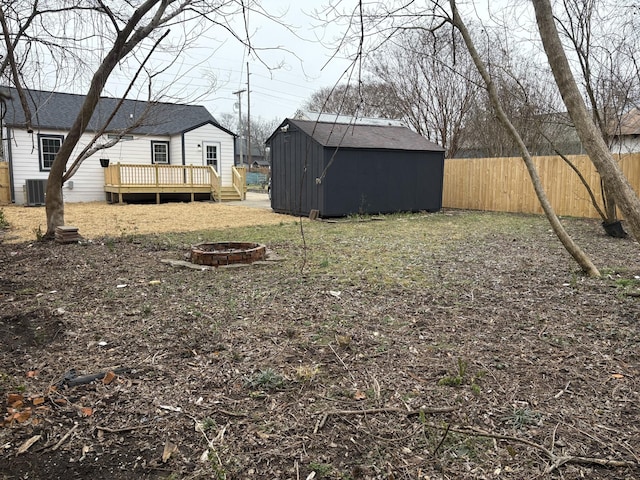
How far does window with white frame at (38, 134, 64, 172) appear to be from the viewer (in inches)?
651

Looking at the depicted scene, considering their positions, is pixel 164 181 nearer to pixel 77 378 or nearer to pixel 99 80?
pixel 99 80

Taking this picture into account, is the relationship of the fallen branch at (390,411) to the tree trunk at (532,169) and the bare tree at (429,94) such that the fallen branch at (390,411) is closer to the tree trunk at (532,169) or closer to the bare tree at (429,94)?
the tree trunk at (532,169)

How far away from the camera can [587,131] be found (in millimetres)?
2676

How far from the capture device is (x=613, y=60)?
8.38 meters

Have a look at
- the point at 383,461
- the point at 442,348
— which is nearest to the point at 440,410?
the point at 383,461

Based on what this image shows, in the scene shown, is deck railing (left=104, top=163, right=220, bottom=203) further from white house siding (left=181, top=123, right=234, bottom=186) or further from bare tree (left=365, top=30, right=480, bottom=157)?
bare tree (left=365, top=30, right=480, bottom=157)

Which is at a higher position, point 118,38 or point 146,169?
point 118,38

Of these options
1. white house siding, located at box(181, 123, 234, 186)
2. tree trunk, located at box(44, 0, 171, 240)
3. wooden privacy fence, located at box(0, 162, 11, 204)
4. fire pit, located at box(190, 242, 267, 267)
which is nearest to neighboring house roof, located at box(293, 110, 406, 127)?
white house siding, located at box(181, 123, 234, 186)

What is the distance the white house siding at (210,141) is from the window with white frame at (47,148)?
4.55 meters

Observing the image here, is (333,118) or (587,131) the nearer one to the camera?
(587,131)

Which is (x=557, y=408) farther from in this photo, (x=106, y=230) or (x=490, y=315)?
(x=106, y=230)

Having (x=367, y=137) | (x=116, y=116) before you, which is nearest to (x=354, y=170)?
(x=367, y=137)

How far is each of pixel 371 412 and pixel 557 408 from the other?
93 cm

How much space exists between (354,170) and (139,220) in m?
5.52
